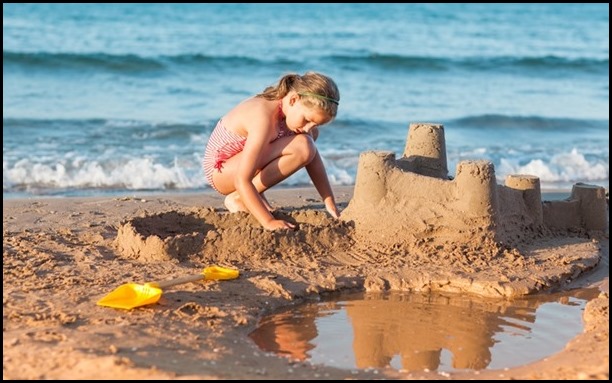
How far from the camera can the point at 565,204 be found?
5.57m

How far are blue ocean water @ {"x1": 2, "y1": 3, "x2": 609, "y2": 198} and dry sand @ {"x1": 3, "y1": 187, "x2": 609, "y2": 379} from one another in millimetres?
2611

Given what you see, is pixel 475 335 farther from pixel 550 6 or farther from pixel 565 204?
pixel 550 6

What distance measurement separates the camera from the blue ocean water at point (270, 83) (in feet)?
28.7

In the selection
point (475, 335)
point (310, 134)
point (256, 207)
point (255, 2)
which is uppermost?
point (255, 2)

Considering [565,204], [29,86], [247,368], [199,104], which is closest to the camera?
[247,368]

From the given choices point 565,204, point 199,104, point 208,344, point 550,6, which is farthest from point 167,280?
point 550,6

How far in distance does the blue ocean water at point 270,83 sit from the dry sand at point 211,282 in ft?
8.57

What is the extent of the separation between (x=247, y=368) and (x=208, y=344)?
285mm

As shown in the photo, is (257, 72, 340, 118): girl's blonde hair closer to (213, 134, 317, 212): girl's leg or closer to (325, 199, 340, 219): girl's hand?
(213, 134, 317, 212): girl's leg

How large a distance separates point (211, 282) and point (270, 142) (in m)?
1.21

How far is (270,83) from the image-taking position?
566 inches

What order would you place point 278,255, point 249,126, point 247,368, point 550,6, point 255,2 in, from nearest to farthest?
point 247,368
point 278,255
point 249,126
point 255,2
point 550,6

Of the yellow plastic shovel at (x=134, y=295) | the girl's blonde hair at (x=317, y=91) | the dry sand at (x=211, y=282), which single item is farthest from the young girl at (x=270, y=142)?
the yellow plastic shovel at (x=134, y=295)

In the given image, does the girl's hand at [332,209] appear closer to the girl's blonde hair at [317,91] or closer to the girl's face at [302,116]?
the girl's face at [302,116]
